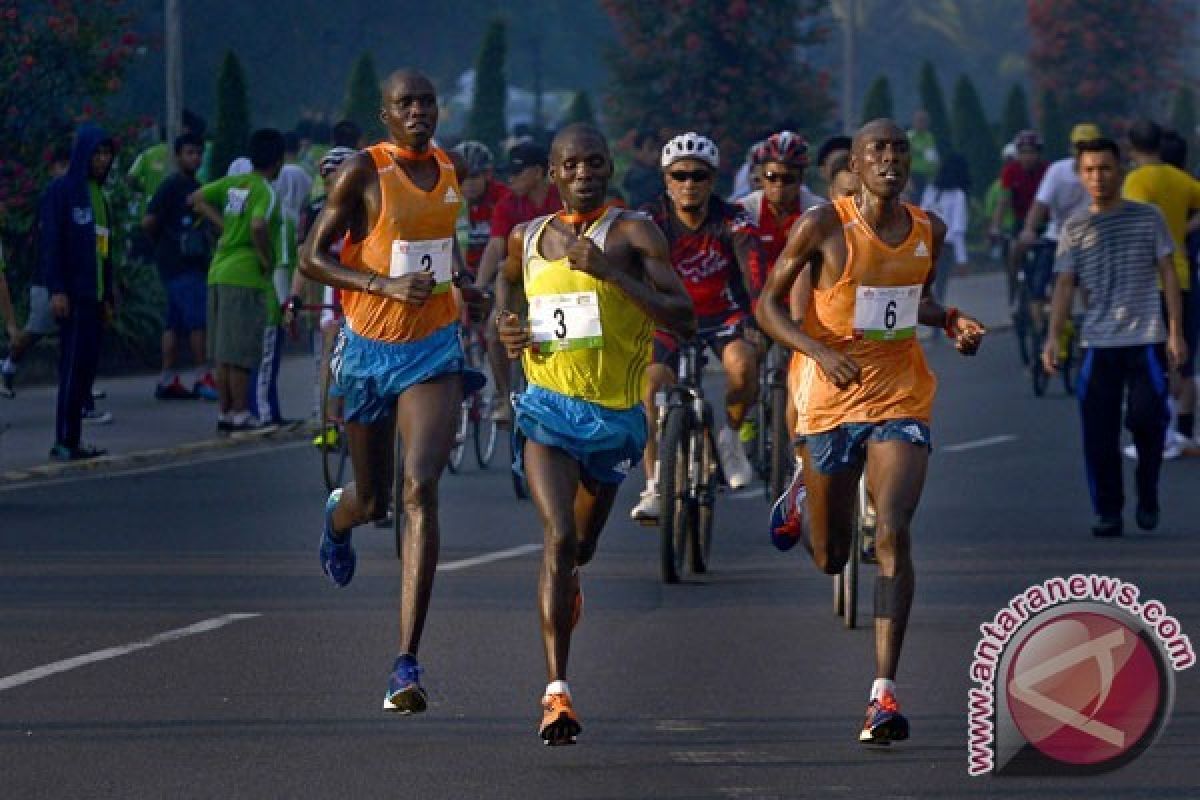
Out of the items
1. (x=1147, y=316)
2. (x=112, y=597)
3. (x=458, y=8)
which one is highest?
(x=458, y=8)

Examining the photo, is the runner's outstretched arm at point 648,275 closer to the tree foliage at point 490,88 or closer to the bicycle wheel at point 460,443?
the bicycle wheel at point 460,443

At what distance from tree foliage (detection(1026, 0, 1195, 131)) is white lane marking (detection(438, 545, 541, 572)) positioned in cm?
4776

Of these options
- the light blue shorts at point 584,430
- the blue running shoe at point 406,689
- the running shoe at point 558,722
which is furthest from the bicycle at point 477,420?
the running shoe at point 558,722

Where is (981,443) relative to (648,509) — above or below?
below

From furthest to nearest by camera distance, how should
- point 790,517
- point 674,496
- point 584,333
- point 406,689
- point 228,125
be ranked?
point 228,125, point 674,496, point 790,517, point 584,333, point 406,689

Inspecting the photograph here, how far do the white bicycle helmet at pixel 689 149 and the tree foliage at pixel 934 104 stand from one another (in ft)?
144

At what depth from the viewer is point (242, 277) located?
21047 millimetres

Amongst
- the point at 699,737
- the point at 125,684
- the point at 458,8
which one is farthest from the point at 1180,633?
the point at 458,8

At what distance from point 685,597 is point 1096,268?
3.48 metres

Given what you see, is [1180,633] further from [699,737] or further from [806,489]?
Result: [699,737]

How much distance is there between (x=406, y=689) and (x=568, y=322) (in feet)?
4.03

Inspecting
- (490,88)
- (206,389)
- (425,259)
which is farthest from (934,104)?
(425,259)

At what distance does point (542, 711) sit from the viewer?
998 cm

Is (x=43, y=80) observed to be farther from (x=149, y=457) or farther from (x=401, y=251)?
(x=401, y=251)
